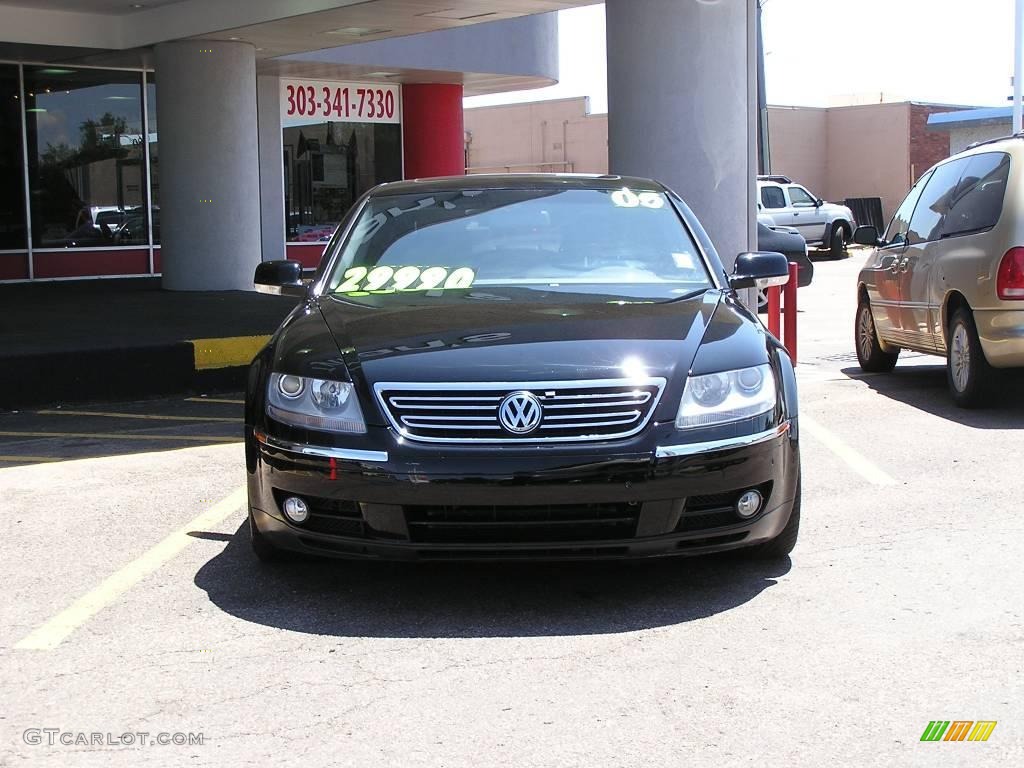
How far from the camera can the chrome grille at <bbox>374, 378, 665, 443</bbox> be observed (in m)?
4.43

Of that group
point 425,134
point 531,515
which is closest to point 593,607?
point 531,515

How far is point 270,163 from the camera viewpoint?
23109 millimetres

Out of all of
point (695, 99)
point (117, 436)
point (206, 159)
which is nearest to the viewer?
point (117, 436)

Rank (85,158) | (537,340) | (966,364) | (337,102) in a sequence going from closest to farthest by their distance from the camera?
(537,340)
(966,364)
(85,158)
(337,102)

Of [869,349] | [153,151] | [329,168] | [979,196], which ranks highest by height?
[153,151]

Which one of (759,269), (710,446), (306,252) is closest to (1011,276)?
(759,269)

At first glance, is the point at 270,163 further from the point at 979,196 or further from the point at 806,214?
the point at 979,196

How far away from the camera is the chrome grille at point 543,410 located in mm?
4434

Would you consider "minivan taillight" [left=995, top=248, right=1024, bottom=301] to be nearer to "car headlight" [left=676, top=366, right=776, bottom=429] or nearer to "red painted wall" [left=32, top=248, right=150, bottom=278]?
"car headlight" [left=676, top=366, right=776, bottom=429]

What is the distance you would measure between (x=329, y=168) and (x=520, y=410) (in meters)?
20.5

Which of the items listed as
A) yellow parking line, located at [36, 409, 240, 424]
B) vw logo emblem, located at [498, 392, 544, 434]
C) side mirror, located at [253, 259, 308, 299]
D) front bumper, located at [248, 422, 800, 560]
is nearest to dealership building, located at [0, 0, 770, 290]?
yellow parking line, located at [36, 409, 240, 424]

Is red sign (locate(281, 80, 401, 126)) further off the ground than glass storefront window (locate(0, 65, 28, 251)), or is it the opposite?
red sign (locate(281, 80, 401, 126))

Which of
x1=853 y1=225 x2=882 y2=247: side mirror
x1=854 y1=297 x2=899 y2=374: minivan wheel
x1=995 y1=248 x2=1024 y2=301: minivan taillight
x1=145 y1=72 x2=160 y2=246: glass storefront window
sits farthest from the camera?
x1=145 y1=72 x2=160 y2=246: glass storefront window

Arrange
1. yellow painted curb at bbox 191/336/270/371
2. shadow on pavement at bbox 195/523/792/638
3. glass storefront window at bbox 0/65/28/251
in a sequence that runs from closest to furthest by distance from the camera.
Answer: shadow on pavement at bbox 195/523/792/638 → yellow painted curb at bbox 191/336/270/371 → glass storefront window at bbox 0/65/28/251
